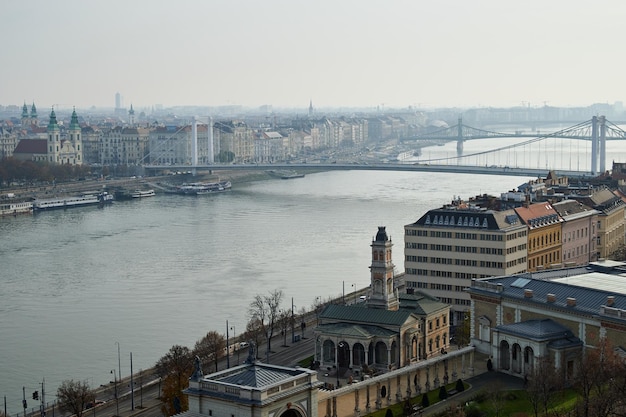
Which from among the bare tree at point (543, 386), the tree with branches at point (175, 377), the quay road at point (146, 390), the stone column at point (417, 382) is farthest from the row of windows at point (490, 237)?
the bare tree at point (543, 386)

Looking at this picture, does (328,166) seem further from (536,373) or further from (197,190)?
(536,373)

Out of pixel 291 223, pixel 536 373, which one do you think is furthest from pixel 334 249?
pixel 536 373

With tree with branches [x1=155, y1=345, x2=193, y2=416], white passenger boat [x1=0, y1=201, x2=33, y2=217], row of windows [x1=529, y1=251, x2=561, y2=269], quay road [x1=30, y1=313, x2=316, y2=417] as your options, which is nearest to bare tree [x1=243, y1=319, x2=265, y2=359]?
quay road [x1=30, y1=313, x2=316, y2=417]

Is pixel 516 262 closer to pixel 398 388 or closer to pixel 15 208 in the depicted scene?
pixel 398 388

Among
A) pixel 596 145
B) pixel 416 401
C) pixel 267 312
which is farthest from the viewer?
pixel 596 145

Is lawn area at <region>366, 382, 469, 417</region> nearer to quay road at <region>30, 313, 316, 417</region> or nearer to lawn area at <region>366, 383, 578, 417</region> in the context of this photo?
lawn area at <region>366, 383, 578, 417</region>

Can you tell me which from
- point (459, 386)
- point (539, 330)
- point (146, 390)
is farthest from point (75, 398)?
point (539, 330)
